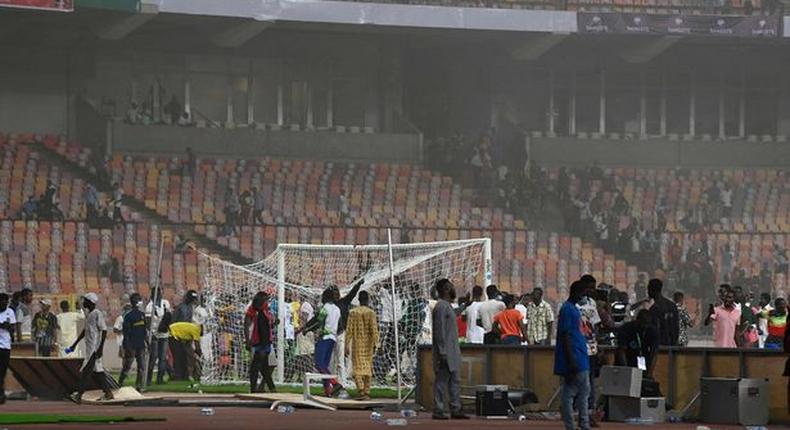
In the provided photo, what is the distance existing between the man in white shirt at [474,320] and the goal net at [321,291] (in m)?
0.80

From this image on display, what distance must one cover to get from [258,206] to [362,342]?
18.4m

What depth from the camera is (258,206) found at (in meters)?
45.6

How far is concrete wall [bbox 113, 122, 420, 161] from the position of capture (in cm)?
4900

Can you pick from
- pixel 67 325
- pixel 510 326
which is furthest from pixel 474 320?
pixel 67 325

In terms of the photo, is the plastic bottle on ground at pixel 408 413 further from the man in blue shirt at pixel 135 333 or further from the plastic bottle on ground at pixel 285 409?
the man in blue shirt at pixel 135 333

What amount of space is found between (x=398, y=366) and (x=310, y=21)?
22.2 meters

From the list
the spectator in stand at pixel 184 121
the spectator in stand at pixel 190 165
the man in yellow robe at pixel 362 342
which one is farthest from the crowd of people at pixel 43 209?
the man in yellow robe at pixel 362 342

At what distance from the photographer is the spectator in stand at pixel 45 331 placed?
1252 inches

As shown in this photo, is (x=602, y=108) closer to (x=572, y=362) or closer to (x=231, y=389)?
(x=231, y=389)

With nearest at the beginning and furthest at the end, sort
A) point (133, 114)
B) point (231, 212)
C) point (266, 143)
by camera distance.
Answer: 1. point (231, 212)
2. point (133, 114)
3. point (266, 143)

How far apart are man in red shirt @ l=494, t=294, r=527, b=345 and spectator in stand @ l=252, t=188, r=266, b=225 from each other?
17332 millimetres

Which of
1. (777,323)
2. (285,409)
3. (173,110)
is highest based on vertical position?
(173,110)

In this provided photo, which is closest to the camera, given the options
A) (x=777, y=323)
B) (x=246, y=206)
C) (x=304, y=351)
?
(x=777, y=323)

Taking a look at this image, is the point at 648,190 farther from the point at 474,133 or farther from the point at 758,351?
the point at 758,351
